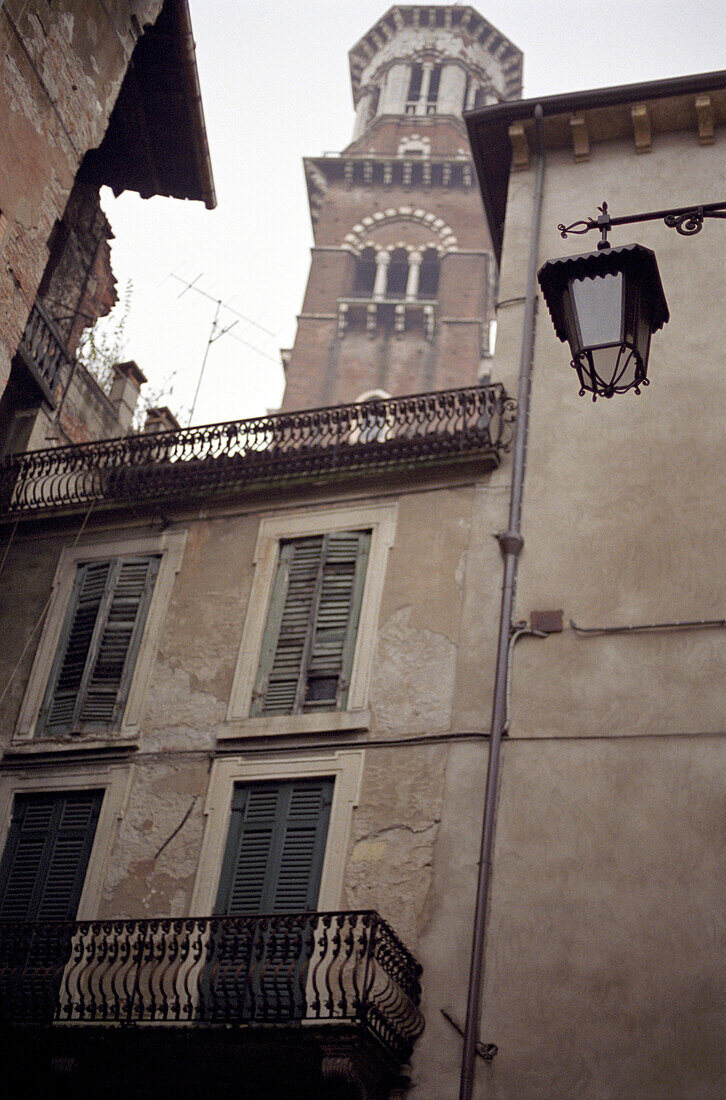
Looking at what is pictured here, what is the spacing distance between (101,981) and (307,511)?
5.54 metres

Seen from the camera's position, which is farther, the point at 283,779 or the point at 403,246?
the point at 403,246

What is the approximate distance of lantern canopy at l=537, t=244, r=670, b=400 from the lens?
7250 millimetres

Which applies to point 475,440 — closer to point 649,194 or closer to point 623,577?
point 623,577

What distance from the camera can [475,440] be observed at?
48.2ft

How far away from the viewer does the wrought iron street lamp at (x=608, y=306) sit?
7.25m

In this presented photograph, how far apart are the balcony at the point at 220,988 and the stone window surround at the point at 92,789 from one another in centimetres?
57

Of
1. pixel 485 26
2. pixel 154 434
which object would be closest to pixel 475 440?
pixel 154 434

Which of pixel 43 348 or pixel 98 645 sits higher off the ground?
pixel 43 348

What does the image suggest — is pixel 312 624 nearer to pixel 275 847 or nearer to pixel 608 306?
pixel 275 847

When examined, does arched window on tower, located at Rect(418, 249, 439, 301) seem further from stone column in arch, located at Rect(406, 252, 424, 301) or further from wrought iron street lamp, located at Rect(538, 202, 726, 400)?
wrought iron street lamp, located at Rect(538, 202, 726, 400)

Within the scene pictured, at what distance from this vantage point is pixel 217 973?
1211cm

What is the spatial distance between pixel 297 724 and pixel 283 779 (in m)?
0.56

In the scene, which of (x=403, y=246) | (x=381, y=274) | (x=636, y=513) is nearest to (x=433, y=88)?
(x=403, y=246)

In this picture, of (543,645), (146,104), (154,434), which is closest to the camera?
(543,645)
